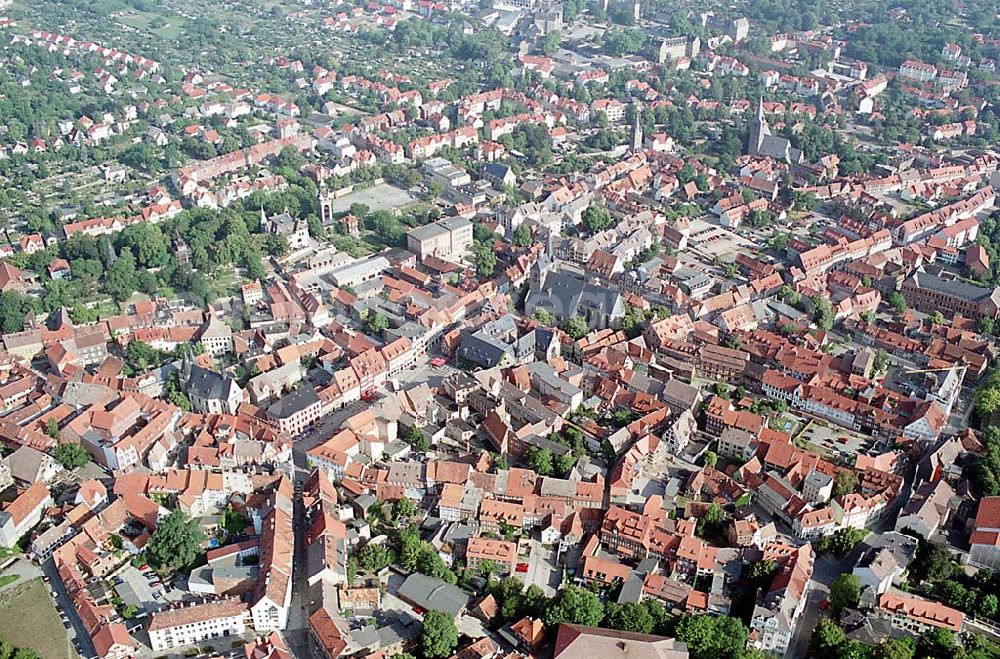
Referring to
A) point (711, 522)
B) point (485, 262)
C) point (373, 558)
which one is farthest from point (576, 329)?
point (373, 558)

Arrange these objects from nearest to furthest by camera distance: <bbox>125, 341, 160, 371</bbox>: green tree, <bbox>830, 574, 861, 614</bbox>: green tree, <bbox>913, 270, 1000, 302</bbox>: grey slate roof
A: <bbox>830, 574, 861, 614</bbox>: green tree < <bbox>125, 341, 160, 371</bbox>: green tree < <bbox>913, 270, 1000, 302</bbox>: grey slate roof

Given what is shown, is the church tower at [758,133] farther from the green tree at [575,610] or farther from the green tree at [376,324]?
the green tree at [575,610]

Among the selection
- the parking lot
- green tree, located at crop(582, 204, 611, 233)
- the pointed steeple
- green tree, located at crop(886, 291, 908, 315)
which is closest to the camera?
green tree, located at crop(886, 291, 908, 315)

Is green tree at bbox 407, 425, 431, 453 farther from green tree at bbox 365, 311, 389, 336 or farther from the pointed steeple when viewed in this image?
the pointed steeple

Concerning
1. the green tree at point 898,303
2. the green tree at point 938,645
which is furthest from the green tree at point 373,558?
the green tree at point 898,303

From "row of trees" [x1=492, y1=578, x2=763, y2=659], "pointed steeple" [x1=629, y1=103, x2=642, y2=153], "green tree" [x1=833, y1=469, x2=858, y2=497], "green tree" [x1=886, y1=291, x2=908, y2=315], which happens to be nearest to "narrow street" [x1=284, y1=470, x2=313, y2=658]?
"row of trees" [x1=492, y1=578, x2=763, y2=659]

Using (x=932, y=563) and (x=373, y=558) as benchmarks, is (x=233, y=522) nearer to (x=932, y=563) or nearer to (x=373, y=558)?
(x=373, y=558)

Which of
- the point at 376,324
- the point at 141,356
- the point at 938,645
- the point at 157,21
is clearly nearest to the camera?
the point at 938,645
